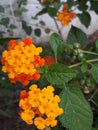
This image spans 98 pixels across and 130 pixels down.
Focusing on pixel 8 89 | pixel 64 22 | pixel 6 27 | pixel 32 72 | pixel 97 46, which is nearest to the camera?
pixel 32 72

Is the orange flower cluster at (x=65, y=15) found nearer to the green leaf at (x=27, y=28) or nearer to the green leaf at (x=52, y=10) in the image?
the green leaf at (x=52, y=10)

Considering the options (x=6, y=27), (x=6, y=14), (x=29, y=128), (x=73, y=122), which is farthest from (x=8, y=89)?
(x=6, y=14)

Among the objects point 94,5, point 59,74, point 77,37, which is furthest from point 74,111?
point 94,5

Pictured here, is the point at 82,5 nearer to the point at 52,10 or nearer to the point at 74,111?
the point at 52,10

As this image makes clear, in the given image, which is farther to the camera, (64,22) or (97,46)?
(64,22)

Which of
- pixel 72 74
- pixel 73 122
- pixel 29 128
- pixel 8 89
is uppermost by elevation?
pixel 72 74

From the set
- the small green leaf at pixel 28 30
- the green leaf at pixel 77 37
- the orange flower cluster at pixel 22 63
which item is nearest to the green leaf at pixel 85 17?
the small green leaf at pixel 28 30

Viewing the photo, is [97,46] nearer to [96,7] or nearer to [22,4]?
[96,7]
